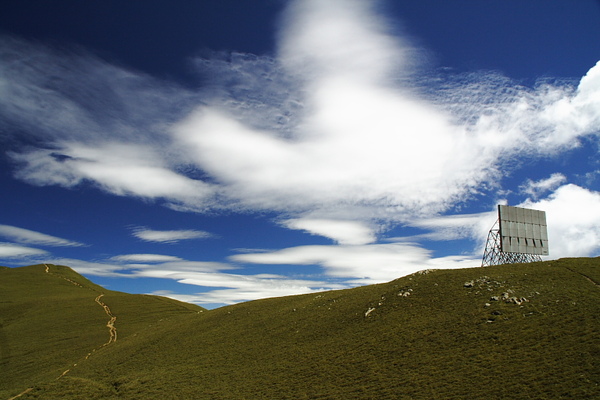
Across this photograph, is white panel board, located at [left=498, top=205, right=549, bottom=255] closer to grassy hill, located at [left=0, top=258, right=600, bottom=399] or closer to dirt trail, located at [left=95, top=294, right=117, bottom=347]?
grassy hill, located at [left=0, top=258, right=600, bottom=399]

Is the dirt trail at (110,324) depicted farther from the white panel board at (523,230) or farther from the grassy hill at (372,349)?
the white panel board at (523,230)

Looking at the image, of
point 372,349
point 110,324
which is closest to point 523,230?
point 372,349

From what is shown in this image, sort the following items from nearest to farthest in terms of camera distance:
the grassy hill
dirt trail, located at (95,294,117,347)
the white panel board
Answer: the grassy hill → the white panel board → dirt trail, located at (95,294,117,347)

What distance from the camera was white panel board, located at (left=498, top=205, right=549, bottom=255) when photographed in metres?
69.9

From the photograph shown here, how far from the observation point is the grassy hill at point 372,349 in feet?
103

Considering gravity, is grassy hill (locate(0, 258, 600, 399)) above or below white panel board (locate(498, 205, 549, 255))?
below

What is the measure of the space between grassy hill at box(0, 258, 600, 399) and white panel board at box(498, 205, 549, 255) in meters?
9.66

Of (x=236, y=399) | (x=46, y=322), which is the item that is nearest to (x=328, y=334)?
(x=236, y=399)

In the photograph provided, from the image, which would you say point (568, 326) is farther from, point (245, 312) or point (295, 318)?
point (245, 312)

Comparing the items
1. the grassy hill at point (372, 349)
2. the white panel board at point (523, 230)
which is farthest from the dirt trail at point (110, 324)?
the white panel board at point (523, 230)

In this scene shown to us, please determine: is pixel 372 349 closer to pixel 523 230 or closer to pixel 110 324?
pixel 523 230

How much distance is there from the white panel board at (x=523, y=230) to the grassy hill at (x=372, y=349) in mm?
9661

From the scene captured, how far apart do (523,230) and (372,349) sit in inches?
2032

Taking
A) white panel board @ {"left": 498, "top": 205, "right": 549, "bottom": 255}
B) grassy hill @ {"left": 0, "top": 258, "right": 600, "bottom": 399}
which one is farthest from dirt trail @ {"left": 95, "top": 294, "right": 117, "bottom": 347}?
white panel board @ {"left": 498, "top": 205, "right": 549, "bottom": 255}
